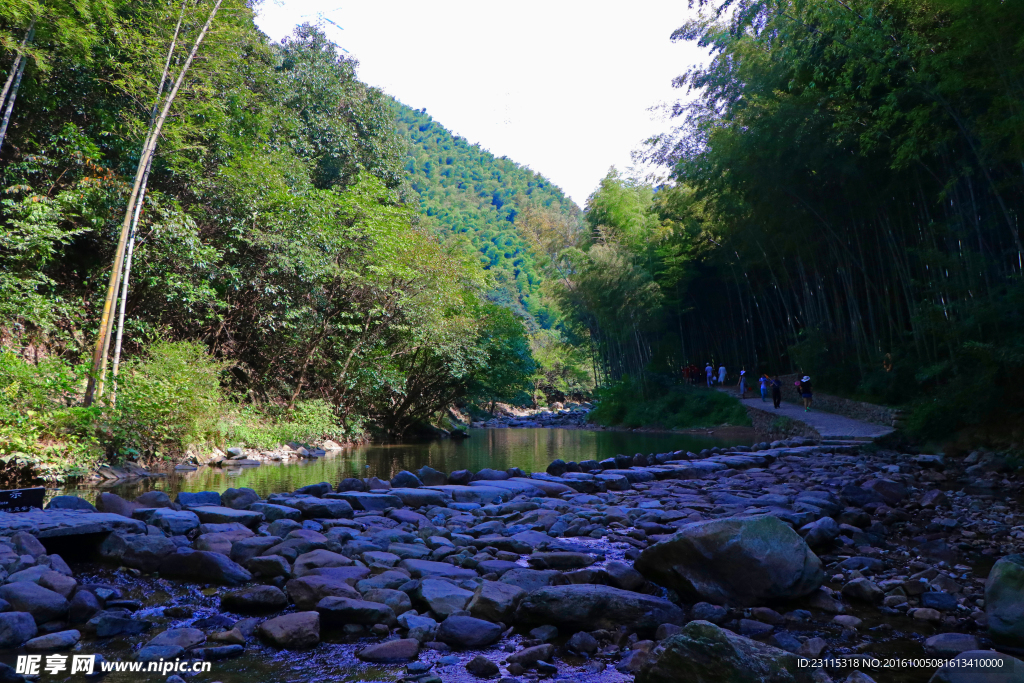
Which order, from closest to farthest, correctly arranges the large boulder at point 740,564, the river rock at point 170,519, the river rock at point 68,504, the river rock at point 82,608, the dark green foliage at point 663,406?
the river rock at point 82,608, the large boulder at point 740,564, the river rock at point 170,519, the river rock at point 68,504, the dark green foliage at point 663,406

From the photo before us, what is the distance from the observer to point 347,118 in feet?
58.7

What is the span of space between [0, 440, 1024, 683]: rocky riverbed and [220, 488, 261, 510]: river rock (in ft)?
0.06

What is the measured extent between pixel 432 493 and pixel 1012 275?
7303 mm

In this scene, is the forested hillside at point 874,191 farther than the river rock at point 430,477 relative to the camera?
Yes

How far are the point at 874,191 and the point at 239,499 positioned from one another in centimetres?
1082

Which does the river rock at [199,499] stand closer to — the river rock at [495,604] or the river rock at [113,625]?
the river rock at [113,625]

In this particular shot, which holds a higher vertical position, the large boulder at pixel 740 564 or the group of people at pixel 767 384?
the group of people at pixel 767 384

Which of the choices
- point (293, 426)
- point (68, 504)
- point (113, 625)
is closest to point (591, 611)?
point (113, 625)

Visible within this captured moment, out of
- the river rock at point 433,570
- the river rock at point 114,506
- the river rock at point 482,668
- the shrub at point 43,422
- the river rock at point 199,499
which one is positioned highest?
the shrub at point 43,422

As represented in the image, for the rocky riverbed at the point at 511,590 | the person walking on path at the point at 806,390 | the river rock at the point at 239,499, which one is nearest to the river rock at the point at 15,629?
the rocky riverbed at the point at 511,590

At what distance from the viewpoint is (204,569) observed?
305cm

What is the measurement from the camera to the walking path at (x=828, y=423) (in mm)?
9820

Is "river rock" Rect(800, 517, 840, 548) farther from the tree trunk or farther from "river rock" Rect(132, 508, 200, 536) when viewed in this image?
the tree trunk

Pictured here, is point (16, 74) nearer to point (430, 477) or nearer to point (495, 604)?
point (430, 477)
